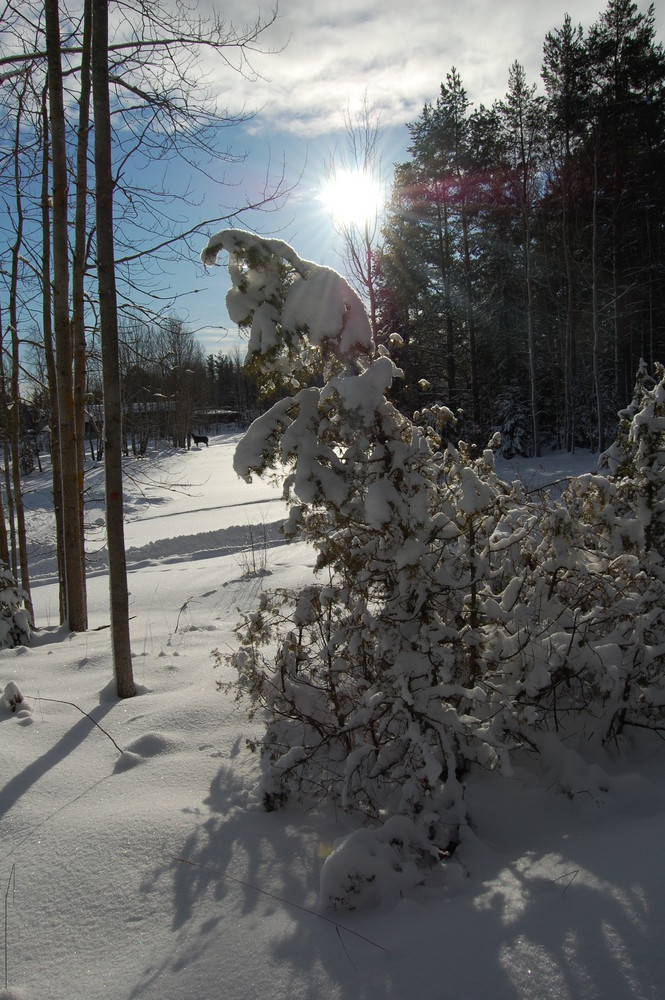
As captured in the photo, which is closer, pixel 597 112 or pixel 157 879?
pixel 157 879


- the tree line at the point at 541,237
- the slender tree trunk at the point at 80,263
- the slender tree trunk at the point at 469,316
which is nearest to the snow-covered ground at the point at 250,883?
the slender tree trunk at the point at 80,263

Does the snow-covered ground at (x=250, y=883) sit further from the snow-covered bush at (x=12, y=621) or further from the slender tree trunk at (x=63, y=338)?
the slender tree trunk at (x=63, y=338)

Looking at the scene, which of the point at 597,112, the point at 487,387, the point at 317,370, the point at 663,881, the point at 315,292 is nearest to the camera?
the point at 663,881

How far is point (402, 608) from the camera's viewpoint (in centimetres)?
240

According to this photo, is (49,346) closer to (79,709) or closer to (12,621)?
(12,621)

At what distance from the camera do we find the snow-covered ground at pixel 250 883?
1.66 metres

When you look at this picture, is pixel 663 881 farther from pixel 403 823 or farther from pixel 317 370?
pixel 317 370

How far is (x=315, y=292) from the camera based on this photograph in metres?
2.28

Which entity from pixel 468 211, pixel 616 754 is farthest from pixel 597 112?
pixel 616 754

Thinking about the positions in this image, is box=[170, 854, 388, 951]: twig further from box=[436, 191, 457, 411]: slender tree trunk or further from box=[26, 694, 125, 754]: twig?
box=[436, 191, 457, 411]: slender tree trunk

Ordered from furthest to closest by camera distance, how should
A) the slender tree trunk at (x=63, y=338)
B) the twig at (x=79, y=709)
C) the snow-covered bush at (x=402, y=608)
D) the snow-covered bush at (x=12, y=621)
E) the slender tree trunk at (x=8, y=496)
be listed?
the slender tree trunk at (x=8, y=496), the snow-covered bush at (x=12, y=621), the slender tree trunk at (x=63, y=338), the twig at (x=79, y=709), the snow-covered bush at (x=402, y=608)

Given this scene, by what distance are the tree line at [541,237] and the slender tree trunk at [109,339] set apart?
11891 millimetres

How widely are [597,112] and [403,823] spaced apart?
21107mm

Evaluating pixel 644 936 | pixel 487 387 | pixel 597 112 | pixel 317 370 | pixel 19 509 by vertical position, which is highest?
pixel 597 112
